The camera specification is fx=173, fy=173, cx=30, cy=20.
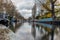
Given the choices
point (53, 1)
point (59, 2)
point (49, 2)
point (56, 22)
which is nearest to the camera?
point (56, 22)

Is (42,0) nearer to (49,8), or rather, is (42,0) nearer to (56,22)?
(49,8)

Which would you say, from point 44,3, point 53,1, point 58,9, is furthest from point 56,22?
point 58,9

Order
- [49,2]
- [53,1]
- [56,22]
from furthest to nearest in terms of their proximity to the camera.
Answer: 1. [49,2]
2. [53,1]
3. [56,22]

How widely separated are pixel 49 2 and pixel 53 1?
3.75m

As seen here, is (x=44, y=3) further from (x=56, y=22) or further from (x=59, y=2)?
(x=56, y=22)

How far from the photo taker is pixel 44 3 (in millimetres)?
51531

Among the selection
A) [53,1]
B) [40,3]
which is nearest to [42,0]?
[40,3]

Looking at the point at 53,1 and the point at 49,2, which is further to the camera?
the point at 49,2

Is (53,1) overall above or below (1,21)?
above

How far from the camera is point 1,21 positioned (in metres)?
32.8

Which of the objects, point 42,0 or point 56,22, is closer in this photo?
point 56,22

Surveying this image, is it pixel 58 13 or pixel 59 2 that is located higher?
pixel 59 2

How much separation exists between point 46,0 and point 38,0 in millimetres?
2388

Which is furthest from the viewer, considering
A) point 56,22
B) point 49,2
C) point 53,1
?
point 49,2
